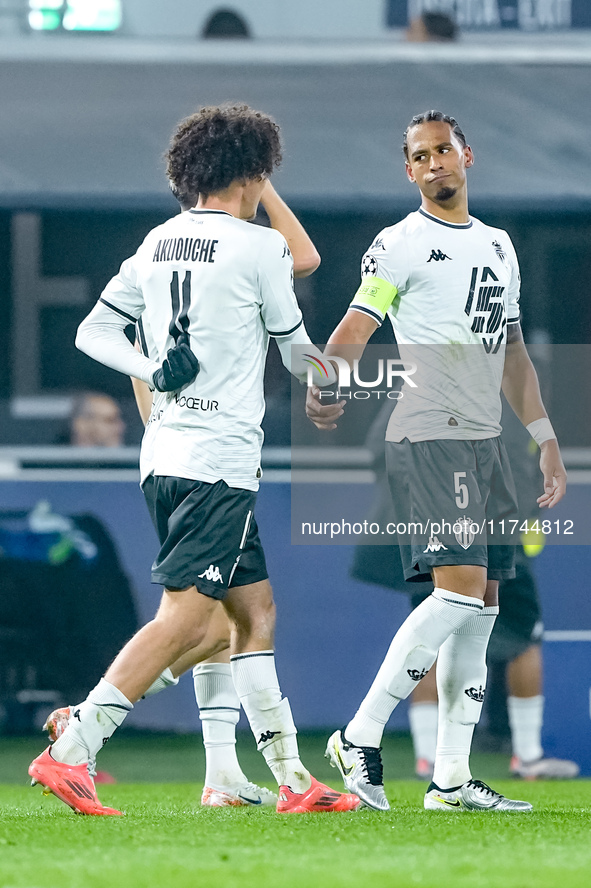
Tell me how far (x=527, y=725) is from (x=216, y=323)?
256 centimetres

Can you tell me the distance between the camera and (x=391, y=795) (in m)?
4.61

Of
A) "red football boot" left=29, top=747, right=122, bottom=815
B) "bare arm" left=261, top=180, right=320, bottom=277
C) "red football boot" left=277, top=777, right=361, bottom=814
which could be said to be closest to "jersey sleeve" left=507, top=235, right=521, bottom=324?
"bare arm" left=261, top=180, right=320, bottom=277

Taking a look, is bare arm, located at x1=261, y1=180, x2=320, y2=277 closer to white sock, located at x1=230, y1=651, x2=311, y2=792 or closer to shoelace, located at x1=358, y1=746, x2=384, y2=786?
white sock, located at x1=230, y1=651, x2=311, y2=792

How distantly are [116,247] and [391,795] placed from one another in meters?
2.53

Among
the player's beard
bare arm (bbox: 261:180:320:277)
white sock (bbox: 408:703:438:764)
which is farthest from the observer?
white sock (bbox: 408:703:438:764)

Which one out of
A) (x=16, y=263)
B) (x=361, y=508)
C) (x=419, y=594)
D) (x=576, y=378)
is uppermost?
(x=16, y=263)

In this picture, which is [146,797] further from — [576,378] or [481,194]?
[481,194]

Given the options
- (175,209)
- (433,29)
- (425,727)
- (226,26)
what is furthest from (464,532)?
(226,26)

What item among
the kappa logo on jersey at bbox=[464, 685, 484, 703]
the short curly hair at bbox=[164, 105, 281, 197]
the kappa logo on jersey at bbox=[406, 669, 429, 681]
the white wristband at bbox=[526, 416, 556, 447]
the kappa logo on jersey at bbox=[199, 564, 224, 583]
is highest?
the short curly hair at bbox=[164, 105, 281, 197]

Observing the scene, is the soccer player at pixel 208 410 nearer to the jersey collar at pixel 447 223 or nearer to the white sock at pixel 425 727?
the jersey collar at pixel 447 223

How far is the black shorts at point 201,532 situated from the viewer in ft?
11.3

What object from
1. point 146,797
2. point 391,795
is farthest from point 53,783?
point 391,795

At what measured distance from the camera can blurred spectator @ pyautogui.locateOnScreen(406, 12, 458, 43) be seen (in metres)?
5.82

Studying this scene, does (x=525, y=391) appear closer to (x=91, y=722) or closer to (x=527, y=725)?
(x=91, y=722)
